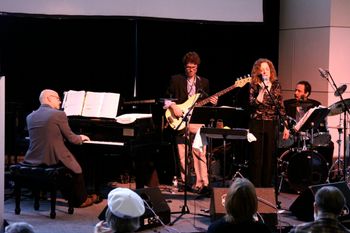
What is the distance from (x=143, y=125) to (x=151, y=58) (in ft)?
6.82

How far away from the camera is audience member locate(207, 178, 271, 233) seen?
3.75 metres

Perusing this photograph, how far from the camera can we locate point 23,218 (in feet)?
22.2

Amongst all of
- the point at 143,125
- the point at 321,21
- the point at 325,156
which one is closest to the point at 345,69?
the point at 321,21

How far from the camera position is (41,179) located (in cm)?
679

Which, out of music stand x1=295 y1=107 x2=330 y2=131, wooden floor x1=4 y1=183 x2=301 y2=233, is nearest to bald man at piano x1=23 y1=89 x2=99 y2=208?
wooden floor x1=4 y1=183 x2=301 y2=233

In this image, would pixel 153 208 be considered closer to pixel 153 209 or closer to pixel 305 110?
pixel 153 209

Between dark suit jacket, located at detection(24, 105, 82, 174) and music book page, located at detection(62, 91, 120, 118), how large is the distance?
0.60m

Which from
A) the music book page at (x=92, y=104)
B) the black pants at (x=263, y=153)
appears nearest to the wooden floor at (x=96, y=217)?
the black pants at (x=263, y=153)

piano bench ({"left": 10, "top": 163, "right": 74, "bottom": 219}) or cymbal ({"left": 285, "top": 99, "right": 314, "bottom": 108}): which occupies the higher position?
cymbal ({"left": 285, "top": 99, "right": 314, "bottom": 108})

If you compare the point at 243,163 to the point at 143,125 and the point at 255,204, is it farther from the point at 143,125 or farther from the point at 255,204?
the point at 255,204

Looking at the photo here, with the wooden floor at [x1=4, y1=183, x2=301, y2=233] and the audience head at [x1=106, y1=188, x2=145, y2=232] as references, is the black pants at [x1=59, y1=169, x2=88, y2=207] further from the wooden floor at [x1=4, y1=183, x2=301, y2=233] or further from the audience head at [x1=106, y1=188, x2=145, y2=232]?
the audience head at [x1=106, y1=188, x2=145, y2=232]

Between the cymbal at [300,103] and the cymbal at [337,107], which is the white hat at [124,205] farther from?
the cymbal at [300,103]

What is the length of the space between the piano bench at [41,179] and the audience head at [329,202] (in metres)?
3.54

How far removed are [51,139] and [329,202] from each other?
150 inches
